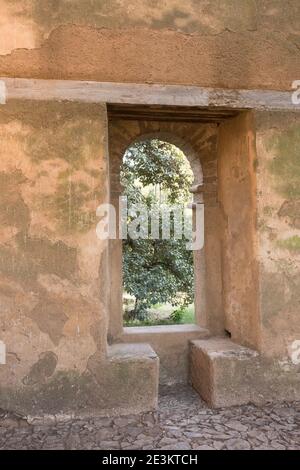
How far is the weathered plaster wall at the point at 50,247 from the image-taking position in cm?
372

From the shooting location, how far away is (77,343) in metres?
3.78

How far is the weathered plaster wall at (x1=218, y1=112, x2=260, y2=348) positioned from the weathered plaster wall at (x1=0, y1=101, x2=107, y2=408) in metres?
1.48

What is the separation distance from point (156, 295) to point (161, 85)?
5.85 m

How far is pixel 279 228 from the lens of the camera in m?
4.16

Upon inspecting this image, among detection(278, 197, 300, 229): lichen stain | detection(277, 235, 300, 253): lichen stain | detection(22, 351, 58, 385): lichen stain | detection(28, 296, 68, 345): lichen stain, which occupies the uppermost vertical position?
detection(278, 197, 300, 229): lichen stain

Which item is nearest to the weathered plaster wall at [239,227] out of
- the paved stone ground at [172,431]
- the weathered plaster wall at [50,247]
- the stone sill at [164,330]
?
the stone sill at [164,330]

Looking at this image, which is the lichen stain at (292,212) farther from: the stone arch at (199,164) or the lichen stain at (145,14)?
the lichen stain at (145,14)

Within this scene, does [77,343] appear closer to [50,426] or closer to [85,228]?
[50,426]

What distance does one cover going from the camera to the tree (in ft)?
30.0

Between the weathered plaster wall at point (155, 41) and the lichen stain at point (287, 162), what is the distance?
1.67ft

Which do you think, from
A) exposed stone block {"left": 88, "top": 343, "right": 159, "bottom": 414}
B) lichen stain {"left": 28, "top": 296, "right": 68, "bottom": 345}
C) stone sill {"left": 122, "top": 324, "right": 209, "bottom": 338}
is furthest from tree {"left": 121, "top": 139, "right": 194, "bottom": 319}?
lichen stain {"left": 28, "top": 296, "right": 68, "bottom": 345}

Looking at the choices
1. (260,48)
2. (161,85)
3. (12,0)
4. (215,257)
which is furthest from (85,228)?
(260,48)

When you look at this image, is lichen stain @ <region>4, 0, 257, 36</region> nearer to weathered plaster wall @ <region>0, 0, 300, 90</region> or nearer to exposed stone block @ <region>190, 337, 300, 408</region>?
weathered plaster wall @ <region>0, 0, 300, 90</region>
